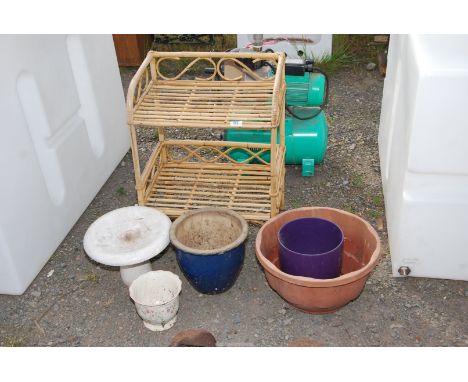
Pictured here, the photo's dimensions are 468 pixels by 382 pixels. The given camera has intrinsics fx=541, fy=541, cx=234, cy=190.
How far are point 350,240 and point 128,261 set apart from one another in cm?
126

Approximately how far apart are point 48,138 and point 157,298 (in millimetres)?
1205

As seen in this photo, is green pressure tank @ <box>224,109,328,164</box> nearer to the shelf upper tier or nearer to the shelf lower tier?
the shelf lower tier

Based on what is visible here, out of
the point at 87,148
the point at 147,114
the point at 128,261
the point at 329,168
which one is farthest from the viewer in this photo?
the point at 329,168

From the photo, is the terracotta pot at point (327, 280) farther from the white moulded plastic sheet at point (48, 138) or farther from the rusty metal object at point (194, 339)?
the white moulded plastic sheet at point (48, 138)

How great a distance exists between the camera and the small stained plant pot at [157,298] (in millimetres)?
2775

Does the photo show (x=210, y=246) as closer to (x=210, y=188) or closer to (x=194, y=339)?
(x=194, y=339)

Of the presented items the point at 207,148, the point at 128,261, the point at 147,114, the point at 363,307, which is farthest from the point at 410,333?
the point at 207,148

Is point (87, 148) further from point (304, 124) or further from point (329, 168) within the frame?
point (329, 168)

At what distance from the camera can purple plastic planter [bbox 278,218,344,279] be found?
276cm

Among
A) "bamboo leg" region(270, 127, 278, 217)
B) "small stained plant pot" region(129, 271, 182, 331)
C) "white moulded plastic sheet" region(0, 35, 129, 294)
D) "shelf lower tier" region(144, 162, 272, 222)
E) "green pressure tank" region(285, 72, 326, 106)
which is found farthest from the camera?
"green pressure tank" region(285, 72, 326, 106)

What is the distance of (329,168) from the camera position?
4.14m

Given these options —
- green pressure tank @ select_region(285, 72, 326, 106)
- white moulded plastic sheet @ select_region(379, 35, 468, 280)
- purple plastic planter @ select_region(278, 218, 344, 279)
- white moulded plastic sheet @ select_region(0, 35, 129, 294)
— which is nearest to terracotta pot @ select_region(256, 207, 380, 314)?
purple plastic planter @ select_region(278, 218, 344, 279)

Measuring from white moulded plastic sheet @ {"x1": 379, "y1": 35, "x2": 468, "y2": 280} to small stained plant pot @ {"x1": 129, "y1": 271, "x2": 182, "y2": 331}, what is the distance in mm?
1262

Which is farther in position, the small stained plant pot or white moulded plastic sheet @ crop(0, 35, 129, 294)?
white moulded plastic sheet @ crop(0, 35, 129, 294)
